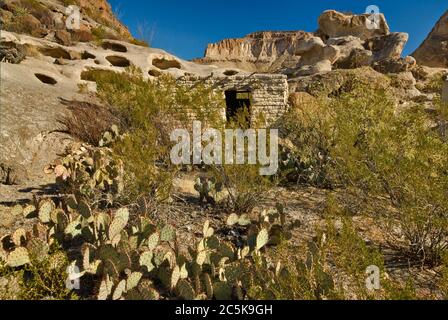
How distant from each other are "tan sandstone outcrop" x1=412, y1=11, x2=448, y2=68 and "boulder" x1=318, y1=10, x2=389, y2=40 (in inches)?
168

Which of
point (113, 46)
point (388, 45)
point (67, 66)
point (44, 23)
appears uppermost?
point (388, 45)

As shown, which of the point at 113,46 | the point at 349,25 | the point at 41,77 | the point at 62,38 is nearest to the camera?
the point at 41,77

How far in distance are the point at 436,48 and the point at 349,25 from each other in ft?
26.3

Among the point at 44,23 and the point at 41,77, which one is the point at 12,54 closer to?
the point at 41,77

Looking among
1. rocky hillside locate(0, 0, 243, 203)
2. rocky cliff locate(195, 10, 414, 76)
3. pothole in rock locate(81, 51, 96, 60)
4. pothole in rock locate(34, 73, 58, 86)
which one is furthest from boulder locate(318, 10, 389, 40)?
pothole in rock locate(34, 73, 58, 86)

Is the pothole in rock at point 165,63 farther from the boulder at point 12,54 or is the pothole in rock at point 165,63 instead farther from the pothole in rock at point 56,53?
the boulder at point 12,54

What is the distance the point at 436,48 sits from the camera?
23219 millimetres

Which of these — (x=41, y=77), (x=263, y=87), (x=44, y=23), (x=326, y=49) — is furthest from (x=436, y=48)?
(x=44, y=23)

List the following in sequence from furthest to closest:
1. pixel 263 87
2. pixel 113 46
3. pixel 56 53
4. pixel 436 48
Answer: pixel 436 48, pixel 113 46, pixel 56 53, pixel 263 87

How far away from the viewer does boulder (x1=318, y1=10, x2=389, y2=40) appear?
2833cm

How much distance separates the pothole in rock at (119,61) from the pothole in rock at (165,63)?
1.13 metres

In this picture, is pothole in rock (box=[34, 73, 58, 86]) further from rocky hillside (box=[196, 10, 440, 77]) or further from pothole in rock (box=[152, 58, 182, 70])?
rocky hillside (box=[196, 10, 440, 77])
